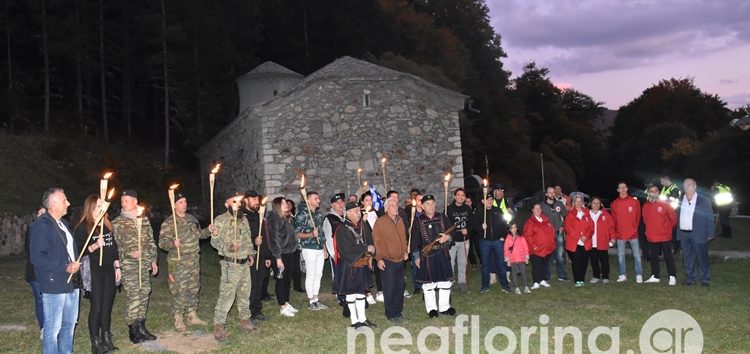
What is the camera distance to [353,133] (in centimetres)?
1576

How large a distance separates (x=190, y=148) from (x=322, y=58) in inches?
386

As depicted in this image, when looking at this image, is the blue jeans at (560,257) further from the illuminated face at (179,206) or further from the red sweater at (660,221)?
the illuminated face at (179,206)

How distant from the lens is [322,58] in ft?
123

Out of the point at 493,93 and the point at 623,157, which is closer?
the point at 493,93

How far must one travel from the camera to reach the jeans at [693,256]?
410 inches

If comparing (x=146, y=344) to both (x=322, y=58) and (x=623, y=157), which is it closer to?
(x=322, y=58)

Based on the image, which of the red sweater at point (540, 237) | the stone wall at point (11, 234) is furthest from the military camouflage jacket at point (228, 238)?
the stone wall at point (11, 234)

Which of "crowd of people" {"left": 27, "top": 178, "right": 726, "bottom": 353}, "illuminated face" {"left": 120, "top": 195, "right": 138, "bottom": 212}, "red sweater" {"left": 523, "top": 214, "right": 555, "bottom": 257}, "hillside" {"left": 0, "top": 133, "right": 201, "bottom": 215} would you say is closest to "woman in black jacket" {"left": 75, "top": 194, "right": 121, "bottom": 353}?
"crowd of people" {"left": 27, "top": 178, "right": 726, "bottom": 353}

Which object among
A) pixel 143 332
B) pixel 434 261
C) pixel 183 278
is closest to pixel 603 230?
pixel 434 261

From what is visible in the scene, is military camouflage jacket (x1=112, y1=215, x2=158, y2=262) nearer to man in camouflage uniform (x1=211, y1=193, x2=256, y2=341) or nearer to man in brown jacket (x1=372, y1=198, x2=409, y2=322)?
man in camouflage uniform (x1=211, y1=193, x2=256, y2=341)

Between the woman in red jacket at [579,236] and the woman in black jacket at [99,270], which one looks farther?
the woman in red jacket at [579,236]

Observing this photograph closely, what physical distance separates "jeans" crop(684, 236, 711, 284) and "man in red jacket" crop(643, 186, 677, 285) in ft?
0.90

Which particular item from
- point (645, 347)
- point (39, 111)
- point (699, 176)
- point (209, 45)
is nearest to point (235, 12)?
point (209, 45)

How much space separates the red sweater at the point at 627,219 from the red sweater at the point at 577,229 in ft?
1.66
